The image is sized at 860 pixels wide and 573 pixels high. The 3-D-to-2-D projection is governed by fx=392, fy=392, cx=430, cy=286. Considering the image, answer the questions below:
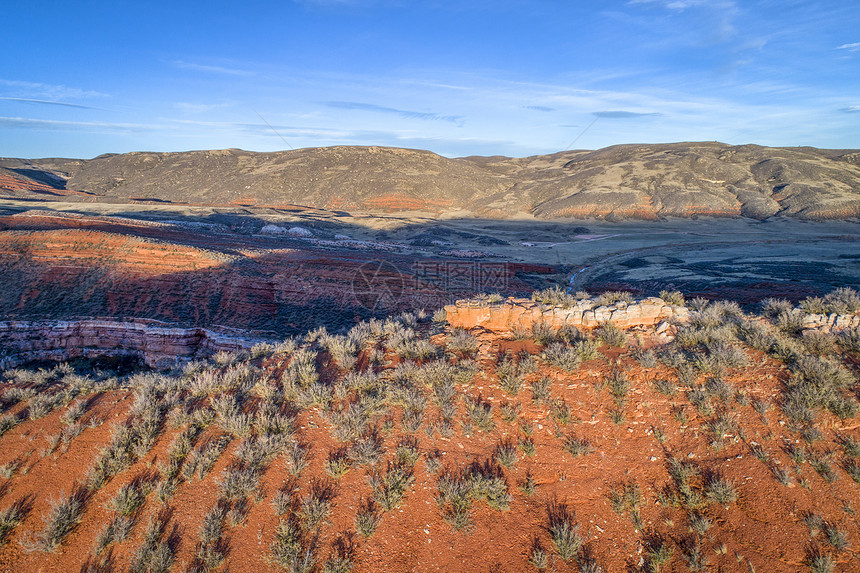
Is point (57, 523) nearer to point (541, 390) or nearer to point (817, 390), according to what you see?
point (541, 390)

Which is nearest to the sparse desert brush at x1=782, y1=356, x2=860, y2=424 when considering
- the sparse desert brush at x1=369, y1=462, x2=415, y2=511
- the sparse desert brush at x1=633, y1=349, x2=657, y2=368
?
the sparse desert brush at x1=633, y1=349, x2=657, y2=368

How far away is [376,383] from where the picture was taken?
6.12 metres

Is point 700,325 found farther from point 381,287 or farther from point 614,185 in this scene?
point 614,185

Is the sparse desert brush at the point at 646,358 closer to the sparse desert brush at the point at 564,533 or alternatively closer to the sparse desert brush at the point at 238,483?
the sparse desert brush at the point at 564,533

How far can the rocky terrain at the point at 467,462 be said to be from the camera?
151 inches

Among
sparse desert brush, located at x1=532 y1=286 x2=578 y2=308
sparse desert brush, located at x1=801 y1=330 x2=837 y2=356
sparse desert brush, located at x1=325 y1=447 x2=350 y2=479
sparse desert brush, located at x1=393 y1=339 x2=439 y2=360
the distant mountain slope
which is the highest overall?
the distant mountain slope

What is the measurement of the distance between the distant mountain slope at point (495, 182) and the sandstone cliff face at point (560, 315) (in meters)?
49.1

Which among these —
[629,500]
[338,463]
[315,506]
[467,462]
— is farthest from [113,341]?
[629,500]

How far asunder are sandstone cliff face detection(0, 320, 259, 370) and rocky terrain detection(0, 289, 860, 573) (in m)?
6.23

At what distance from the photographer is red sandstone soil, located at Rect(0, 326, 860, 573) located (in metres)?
3.79

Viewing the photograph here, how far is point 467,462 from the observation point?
15.6 feet

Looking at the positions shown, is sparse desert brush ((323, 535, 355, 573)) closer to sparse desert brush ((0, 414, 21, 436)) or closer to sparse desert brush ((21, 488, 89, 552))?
sparse desert brush ((21, 488, 89, 552))

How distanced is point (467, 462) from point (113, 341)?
45.2 feet

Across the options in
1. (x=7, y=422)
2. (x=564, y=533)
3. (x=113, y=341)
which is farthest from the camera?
(x=113, y=341)
